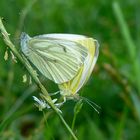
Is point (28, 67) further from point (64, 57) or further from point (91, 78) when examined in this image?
point (91, 78)

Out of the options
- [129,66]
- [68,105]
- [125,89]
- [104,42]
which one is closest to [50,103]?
[125,89]

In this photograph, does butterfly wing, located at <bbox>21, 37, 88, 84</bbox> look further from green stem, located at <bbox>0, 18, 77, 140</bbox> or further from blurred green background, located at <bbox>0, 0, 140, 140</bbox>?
green stem, located at <bbox>0, 18, 77, 140</bbox>

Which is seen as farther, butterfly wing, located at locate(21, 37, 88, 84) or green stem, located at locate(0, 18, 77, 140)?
butterfly wing, located at locate(21, 37, 88, 84)

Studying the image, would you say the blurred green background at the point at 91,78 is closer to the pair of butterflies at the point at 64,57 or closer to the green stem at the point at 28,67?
the pair of butterflies at the point at 64,57

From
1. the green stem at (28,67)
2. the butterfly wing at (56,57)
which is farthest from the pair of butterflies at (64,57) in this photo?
the green stem at (28,67)

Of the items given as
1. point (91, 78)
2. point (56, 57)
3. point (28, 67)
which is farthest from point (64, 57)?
point (91, 78)

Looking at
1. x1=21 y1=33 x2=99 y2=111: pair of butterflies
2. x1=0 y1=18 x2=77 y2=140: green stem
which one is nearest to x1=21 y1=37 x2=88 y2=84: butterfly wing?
x1=21 y1=33 x2=99 y2=111: pair of butterflies
